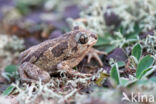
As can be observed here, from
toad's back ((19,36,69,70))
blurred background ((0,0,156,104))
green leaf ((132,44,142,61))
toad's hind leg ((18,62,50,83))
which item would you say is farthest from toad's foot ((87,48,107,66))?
toad's hind leg ((18,62,50,83))

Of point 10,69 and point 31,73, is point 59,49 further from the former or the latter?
point 10,69

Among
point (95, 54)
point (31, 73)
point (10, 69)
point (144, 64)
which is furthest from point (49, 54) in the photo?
point (144, 64)

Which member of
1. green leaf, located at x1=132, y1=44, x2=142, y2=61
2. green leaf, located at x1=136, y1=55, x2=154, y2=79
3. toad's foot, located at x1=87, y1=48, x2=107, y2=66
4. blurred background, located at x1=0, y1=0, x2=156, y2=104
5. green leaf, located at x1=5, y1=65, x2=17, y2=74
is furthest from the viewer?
green leaf, located at x1=5, y1=65, x2=17, y2=74

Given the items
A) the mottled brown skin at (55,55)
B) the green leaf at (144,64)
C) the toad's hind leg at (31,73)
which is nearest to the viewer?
the green leaf at (144,64)

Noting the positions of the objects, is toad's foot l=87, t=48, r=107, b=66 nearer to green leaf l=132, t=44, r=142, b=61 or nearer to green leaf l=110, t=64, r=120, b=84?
green leaf l=132, t=44, r=142, b=61

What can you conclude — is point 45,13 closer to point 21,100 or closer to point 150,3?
point 150,3

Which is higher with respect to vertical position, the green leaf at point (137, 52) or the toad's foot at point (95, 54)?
the toad's foot at point (95, 54)

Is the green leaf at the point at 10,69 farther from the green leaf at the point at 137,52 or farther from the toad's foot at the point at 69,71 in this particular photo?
the green leaf at the point at 137,52

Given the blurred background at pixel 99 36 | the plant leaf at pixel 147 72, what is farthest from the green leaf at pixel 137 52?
the plant leaf at pixel 147 72
